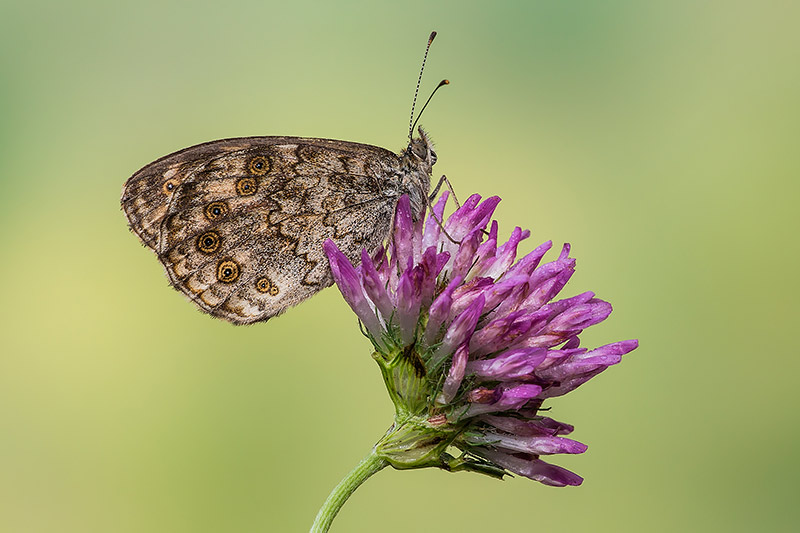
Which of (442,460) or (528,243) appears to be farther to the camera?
(528,243)

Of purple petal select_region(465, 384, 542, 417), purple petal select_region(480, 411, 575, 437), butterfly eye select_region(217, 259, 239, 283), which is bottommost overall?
purple petal select_region(480, 411, 575, 437)

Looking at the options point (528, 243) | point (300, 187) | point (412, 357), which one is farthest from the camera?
point (528, 243)

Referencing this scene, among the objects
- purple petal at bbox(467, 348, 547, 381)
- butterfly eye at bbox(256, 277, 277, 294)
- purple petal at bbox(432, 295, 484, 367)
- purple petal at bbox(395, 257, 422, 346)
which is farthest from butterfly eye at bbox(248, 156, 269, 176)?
purple petal at bbox(467, 348, 547, 381)

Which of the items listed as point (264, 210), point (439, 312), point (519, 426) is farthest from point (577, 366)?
point (264, 210)

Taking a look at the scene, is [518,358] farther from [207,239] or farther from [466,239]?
[207,239]

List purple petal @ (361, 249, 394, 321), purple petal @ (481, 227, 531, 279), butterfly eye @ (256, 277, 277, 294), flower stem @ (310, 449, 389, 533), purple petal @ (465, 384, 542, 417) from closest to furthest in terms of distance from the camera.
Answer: flower stem @ (310, 449, 389, 533)
purple petal @ (465, 384, 542, 417)
purple petal @ (361, 249, 394, 321)
purple petal @ (481, 227, 531, 279)
butterfly eye @ (256, 277, 277, 294)

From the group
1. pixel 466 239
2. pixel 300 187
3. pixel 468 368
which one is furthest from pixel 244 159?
pixel 468 368

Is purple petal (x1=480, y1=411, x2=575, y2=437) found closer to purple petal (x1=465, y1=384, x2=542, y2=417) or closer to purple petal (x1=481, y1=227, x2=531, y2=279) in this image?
purple petal (x1=465, y1=384, x2=542, y2=417)
